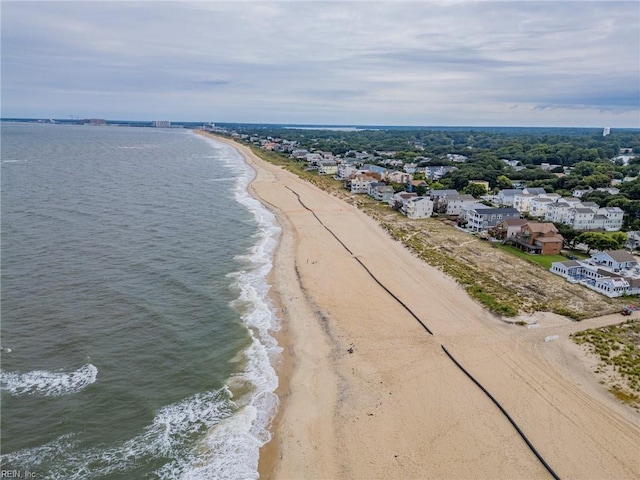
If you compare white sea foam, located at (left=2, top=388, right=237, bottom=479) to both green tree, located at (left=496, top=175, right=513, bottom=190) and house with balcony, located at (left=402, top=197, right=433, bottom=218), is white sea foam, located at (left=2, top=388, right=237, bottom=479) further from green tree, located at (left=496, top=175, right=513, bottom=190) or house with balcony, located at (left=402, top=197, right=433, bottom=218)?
green tree, located at (left=496, top=175, right=513, bottom=190)

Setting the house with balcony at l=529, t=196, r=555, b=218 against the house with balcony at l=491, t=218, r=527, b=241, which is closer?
the house with balcony at l=491, t=218, r=527, b=241

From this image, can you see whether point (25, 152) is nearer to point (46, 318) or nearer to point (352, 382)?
point (46, 318)

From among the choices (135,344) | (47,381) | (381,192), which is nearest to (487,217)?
(381,192)

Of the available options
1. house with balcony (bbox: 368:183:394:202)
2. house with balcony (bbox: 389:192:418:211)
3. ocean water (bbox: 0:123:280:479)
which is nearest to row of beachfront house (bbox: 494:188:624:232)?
house with balcony (bbox: 389:192:418:211)

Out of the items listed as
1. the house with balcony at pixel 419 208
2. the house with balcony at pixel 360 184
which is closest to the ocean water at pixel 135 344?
the house with balcony at pixel 419 208

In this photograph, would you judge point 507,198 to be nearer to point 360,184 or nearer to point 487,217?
point 487,217

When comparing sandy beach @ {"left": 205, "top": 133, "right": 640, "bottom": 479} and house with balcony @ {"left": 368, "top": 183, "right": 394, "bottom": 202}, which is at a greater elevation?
house with balcony @ {"left": 368, "top": 183, "right": 394, "bottom": 202}
